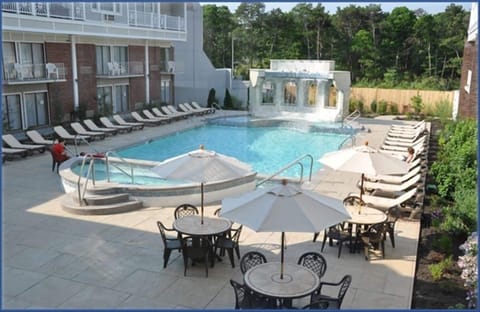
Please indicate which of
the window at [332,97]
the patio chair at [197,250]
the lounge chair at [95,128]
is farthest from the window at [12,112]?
the window at [332,97]

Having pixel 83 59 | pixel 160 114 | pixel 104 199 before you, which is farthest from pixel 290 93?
pixel 104 199

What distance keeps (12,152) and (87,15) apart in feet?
30.0

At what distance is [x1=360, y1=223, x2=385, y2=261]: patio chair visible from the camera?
892cm

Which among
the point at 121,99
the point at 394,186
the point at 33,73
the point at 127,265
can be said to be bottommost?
the point at 127,265

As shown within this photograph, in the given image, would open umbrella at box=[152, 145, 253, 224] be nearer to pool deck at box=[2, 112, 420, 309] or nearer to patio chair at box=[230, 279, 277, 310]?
pool deck at box=[2, 112, 420, 309]

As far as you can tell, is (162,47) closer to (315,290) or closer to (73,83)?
(73,83)

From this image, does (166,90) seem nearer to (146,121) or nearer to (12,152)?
(146,121)

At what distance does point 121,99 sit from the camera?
27.9 meters

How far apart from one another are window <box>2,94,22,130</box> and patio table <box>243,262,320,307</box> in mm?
16980

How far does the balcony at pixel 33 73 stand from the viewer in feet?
65.2

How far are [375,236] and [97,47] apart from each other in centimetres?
2073

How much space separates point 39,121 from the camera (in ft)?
72.9

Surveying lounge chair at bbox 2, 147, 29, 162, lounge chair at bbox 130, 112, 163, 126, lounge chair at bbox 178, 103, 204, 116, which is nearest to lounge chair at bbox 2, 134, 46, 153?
lounge chair at bbox 2, 147, 29, 162

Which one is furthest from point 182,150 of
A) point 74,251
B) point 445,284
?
point 445,284
